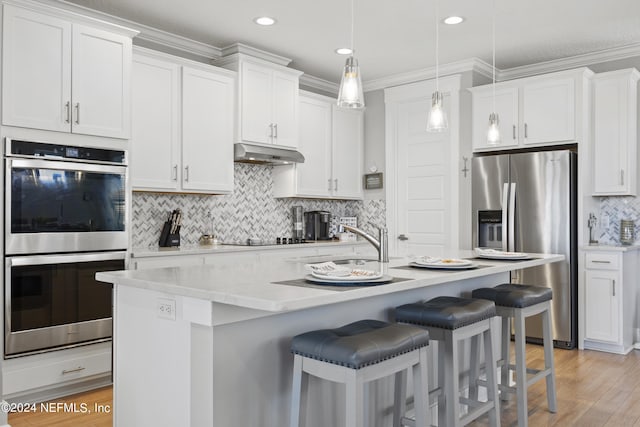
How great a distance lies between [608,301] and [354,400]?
3.58 metres

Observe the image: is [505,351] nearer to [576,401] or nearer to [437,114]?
[576,401]

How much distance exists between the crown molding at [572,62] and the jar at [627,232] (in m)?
1.54

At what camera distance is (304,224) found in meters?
5.75

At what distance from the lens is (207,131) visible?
448 centimetres

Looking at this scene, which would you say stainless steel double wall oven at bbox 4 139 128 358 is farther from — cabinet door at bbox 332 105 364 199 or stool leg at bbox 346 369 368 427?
cabinet door at bbox 332 105 364 199

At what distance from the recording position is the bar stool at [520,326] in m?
2.84

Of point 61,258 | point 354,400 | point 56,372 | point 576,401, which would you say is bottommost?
point 576,401

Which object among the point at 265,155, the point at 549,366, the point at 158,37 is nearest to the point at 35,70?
the point at 158,37

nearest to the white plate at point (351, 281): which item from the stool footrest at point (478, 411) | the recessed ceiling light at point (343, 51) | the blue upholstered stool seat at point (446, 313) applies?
the blue upholstered stool seat at point (446, 313)

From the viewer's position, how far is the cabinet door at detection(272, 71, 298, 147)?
5.02 meters

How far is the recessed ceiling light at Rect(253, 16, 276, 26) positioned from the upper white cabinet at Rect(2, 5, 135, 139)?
1016 mm

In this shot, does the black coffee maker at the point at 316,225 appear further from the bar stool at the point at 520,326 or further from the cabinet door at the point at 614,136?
the bar stool at the point at 520,326

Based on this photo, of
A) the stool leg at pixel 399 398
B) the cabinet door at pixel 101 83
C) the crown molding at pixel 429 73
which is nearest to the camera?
the stool leg at pixel 399 398

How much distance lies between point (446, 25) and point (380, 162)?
2.03m
